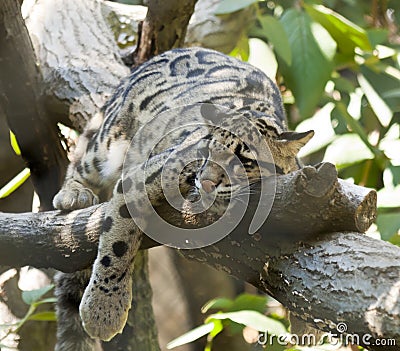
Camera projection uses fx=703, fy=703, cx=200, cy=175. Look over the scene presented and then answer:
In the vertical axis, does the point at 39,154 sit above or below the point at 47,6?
below

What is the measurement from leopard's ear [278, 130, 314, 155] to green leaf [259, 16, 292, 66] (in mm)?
989

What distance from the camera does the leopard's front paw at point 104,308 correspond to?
1.67 metres

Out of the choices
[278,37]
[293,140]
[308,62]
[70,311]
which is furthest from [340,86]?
[70,311]

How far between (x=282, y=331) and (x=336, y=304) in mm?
718

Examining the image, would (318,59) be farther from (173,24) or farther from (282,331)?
(282,331)

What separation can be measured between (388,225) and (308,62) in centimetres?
88

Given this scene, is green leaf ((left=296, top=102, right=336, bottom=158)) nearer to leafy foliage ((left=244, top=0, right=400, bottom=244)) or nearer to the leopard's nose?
leafy foliage ((left=244, top=0, right=400, bottom=244))

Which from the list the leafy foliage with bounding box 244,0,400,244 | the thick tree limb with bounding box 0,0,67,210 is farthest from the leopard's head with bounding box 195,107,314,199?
the thick tree limb with bounding box 0,0,67,210

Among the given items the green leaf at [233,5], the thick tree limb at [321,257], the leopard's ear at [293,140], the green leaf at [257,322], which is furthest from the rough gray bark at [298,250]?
the green leaf at [233,5]

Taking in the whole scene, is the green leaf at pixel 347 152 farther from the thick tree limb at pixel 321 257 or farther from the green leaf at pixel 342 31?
the thick tree limb at pixel 321 257

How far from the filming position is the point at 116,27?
10.5 ft

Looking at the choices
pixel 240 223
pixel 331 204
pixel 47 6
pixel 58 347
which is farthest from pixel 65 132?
pixel 331 204

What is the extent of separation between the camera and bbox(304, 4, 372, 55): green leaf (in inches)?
116

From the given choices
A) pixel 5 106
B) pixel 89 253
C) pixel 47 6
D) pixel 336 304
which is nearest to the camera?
pixel 336 304
